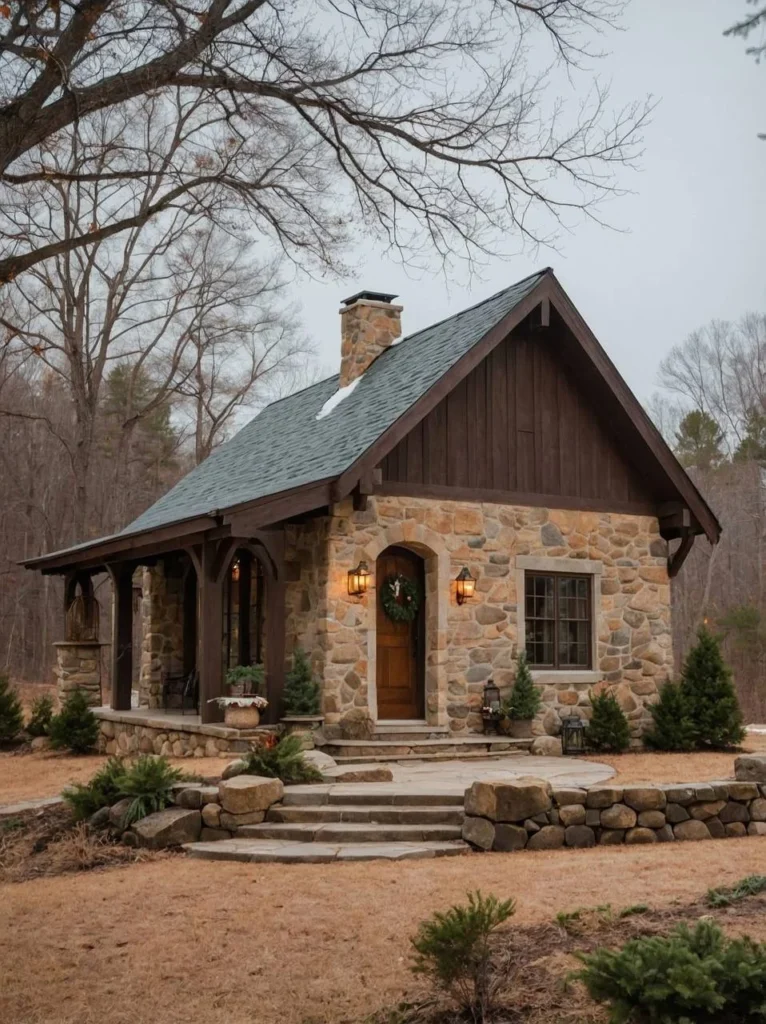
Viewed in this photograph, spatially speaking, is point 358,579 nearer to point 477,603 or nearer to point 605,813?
point 477,603

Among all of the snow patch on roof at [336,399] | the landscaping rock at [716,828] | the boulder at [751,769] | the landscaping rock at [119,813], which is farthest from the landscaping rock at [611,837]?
the snow patch on roof at [336,399]

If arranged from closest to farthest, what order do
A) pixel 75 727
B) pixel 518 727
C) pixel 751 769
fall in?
pixel 751 769
pixel 518 727
pixel 75 727

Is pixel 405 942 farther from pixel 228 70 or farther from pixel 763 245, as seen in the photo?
pixel 228 70

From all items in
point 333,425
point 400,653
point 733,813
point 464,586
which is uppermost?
point 333,425

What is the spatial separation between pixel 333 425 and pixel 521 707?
14.7 ft

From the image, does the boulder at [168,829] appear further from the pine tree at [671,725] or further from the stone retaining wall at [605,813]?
the pine tree at [671,725]

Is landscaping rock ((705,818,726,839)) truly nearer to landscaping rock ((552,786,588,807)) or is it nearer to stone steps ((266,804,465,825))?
landscaping rock ((552,786,588,807))

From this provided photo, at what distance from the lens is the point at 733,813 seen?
930 cm

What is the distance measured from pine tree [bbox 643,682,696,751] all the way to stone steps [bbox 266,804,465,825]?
5965mm

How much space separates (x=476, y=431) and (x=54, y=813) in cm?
692

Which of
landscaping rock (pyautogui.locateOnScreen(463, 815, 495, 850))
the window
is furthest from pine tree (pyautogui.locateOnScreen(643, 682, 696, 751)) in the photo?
landscaping rock (pyautogui.locateOnScreen(463, 815, 495, 850))

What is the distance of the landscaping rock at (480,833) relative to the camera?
340 inches

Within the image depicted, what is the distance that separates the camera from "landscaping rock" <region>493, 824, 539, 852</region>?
28.5ft

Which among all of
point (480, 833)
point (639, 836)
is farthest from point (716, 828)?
point (480, 833)
